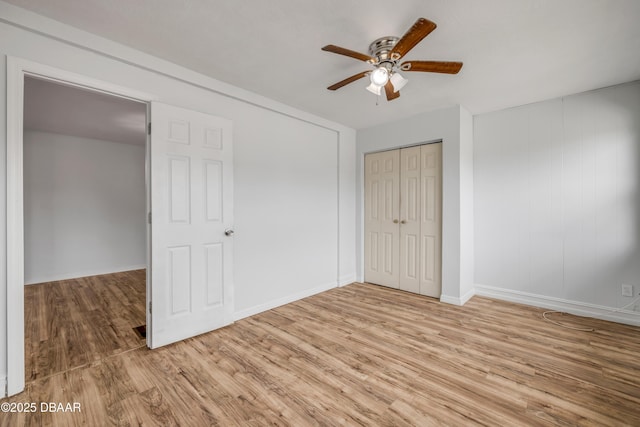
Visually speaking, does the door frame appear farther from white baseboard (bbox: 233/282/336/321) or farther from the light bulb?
the light bulb

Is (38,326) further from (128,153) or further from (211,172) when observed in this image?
(128,153)

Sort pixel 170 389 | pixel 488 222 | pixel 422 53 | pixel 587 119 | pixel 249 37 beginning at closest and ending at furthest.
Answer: pixel 170 389
pixel 249 37
pixel 422 53
pixel 587 119
pixel 488 222

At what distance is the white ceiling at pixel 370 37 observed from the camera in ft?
5.76

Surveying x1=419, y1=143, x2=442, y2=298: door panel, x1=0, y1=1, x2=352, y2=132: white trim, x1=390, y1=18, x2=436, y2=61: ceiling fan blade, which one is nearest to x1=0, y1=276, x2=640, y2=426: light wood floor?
x1=419, y1=143, x2=442, y2=298: door panel

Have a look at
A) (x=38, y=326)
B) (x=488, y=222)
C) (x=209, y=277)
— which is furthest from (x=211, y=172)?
(x=488, y=222)

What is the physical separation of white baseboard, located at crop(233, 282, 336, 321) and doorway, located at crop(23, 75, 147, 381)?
0.95 m

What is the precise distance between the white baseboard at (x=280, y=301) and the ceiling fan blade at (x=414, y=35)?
2833 millimetres

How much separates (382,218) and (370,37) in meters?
2.70

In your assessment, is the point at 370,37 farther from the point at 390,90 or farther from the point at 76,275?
the point at 76,275

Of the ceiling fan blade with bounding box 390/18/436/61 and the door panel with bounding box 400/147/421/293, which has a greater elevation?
the ceiling fan blade with bounding box 390/18/436/61

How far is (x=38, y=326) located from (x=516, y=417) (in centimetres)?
420

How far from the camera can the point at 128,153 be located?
5.48 m

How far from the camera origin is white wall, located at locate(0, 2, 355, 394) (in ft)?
6.23

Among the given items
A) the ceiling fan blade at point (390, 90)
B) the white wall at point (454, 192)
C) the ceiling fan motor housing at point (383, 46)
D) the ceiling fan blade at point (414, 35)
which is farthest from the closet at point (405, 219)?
the ceiling fan blade at point (414, 35)
